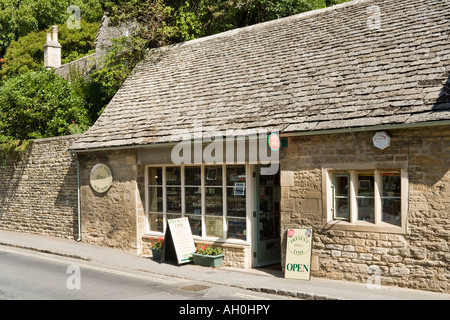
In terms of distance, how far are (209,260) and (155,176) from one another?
328 cm

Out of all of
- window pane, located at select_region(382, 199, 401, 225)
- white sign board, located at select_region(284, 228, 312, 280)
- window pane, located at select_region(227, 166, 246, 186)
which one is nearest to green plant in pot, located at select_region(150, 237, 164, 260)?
window pane, located at select_region(227, 166, 246, 186)

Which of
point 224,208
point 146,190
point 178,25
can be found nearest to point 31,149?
point 146,190

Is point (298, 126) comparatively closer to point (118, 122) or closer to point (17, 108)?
point (118, 122)

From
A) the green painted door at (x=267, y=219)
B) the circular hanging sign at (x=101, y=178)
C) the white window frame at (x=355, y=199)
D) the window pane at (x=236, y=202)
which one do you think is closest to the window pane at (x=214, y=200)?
the window pane at (x=236, y=202)

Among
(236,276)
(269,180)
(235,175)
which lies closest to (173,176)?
(235,175)

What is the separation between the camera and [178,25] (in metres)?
20.1

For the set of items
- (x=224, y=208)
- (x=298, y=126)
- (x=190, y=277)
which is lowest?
(x=190, y=277)

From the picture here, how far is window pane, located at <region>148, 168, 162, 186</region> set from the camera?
13.9m

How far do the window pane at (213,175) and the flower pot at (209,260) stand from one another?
6.05 ft

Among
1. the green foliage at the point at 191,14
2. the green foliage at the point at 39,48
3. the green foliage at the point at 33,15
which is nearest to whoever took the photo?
the green foliage at the point at 191,14

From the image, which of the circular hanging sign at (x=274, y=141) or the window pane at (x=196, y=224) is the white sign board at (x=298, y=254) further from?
the window pane at (x=196, y=224)

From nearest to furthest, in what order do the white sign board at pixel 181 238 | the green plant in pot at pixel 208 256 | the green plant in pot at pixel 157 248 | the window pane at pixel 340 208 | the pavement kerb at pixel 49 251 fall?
the window pane at pixel 340 208
the green plant in pot at pixel 208 256
the white sign board at pixel 181 238
the green plant in pot at pixel 157 248
the pavement kerb at pixel 49 251

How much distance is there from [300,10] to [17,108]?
1297 centimetres

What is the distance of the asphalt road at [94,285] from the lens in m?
8.75
